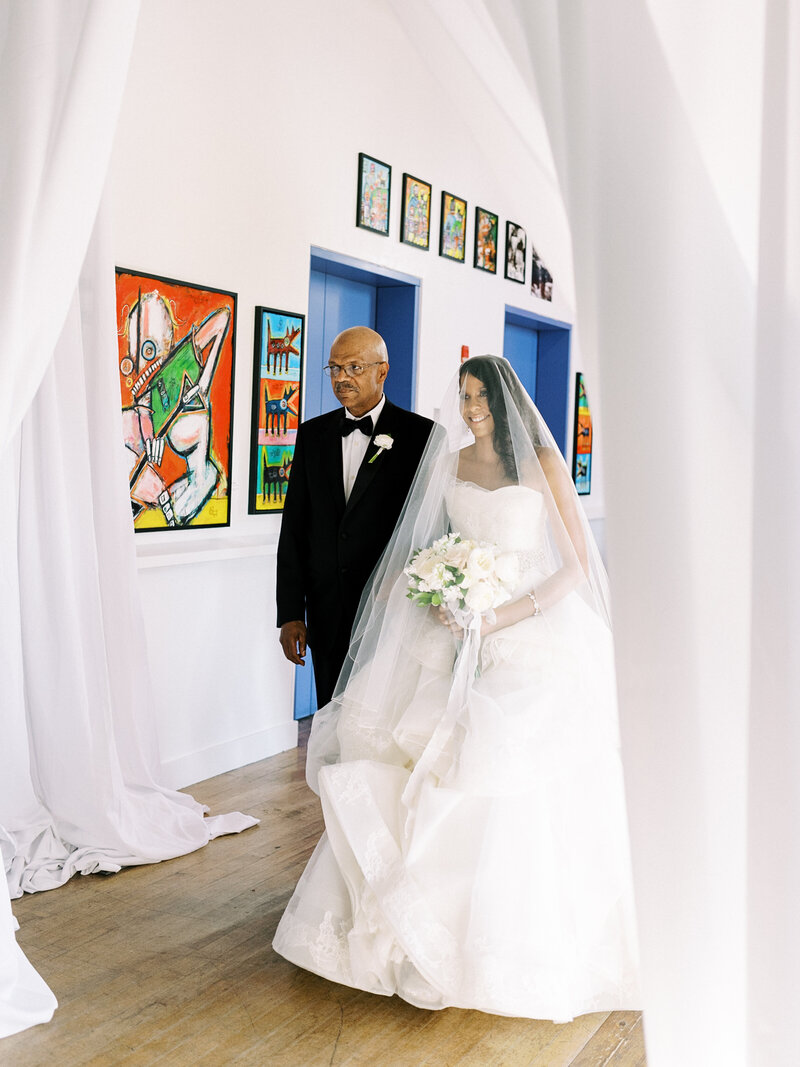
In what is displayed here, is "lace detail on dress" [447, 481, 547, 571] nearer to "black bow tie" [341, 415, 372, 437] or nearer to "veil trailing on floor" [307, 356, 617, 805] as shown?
"veil trailing on floor" [307, 356, 617, 805]

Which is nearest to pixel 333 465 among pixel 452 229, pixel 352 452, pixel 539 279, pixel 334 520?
pixel 352 452

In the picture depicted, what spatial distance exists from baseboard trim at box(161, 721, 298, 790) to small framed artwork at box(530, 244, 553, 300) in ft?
11.5

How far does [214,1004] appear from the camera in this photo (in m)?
2.31

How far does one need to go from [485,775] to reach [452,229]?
384cm

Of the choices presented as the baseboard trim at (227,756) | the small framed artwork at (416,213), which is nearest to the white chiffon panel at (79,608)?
the baseboard trim at (227,756)

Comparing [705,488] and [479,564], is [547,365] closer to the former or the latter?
[479,564]

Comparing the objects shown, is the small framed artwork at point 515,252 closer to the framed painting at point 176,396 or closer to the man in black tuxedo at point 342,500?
the framed painting at point 176,396

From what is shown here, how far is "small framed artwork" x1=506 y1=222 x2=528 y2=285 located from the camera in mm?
6016

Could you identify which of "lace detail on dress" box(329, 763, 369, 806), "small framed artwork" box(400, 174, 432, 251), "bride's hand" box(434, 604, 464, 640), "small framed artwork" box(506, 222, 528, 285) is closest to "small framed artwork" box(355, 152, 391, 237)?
"small framed artwork" box(400, 174, 432, 251)

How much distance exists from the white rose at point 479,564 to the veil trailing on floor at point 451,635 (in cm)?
13

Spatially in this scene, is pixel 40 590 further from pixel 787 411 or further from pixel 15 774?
pixel 787 411

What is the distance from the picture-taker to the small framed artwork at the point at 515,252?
602 cm

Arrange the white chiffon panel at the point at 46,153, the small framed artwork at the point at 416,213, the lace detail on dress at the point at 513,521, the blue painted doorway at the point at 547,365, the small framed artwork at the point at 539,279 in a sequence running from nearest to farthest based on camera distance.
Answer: the white chiffon panel at the point at 46,153
the lace detail on dress at the point at 513,521
the small framed artwork at the point at 416,213
the small framed artwork at the point at 539,279
the blue painted doorway at the point at 547,365

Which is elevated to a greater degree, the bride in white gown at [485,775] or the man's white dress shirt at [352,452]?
the man's white dress shirt at [352,452]
